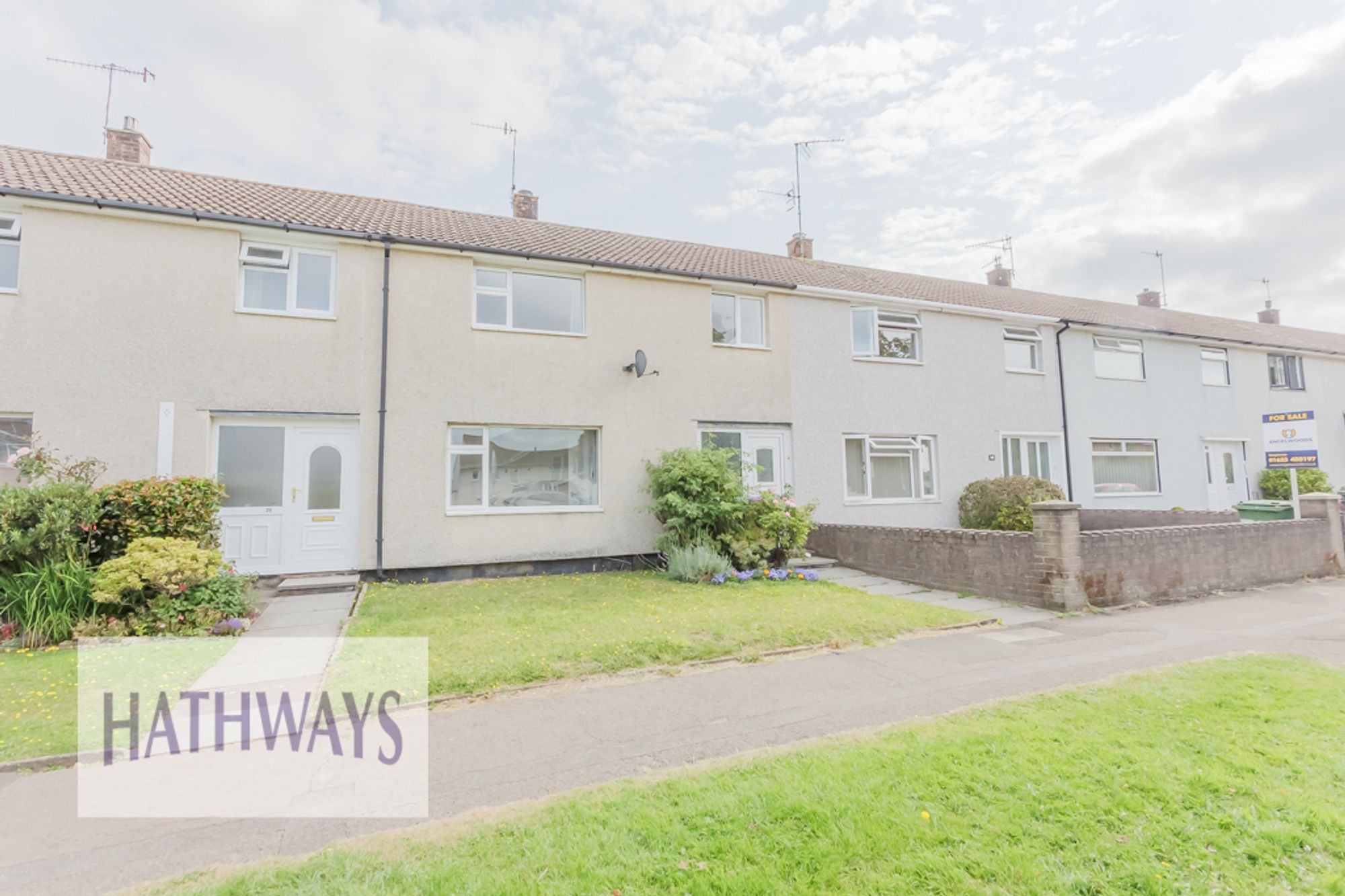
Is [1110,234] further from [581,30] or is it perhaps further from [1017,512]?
→ [581,30]

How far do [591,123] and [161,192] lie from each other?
758 cm

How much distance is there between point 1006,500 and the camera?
→ 1157cm

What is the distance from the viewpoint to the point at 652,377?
10648 mm

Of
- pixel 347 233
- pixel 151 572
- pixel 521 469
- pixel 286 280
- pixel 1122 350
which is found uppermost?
pixel 347 233

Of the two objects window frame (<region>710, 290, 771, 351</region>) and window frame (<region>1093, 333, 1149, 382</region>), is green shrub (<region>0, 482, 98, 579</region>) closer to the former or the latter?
window frame (<region>710, 290, 771, 351</region>)

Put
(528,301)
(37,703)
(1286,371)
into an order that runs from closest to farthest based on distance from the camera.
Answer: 1. (37,703)
2. (528,301)
3. (1286,371)

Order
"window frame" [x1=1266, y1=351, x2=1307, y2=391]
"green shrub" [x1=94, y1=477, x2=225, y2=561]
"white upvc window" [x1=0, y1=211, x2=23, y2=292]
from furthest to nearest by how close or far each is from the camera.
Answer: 1. "window frame" [x1=1266, y1=351, x2=1307, y2=391]
2. "white upvc window" [x1=0, y1=211, x2=23, y2=292]
3. "green shrub" [x1=94, y1=477, x2=225, y2=561]

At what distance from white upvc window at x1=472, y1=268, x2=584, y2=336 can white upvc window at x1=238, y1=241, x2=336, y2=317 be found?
2.14 m

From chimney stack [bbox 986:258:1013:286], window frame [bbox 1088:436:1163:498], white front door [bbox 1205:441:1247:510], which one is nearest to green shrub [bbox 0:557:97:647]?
window frame [bbox 1088:436:1163:498]

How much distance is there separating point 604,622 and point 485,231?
320 inches

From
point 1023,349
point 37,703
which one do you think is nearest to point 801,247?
point 1023,349

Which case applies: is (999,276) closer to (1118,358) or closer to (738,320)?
(1118,358)

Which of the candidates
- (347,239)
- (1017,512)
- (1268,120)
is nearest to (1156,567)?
(1017,512)

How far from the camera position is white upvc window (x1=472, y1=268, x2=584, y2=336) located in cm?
990
